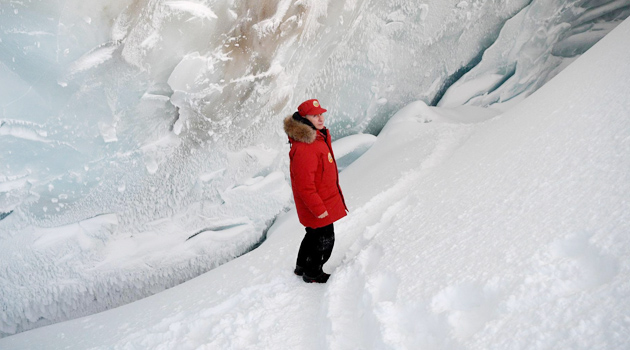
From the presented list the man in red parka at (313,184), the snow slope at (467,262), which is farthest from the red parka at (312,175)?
the snow slope at (467,262)

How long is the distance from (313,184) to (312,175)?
Answer: 4 centimetres

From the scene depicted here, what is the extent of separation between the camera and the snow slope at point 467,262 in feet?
3.74

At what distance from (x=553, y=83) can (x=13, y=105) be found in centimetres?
333

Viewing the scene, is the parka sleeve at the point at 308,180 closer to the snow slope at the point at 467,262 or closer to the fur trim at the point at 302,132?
the fur trim at the point at 302,132

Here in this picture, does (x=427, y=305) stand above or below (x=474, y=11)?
below

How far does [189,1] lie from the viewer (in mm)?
2789

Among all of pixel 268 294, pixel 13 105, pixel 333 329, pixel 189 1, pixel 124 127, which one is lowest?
pixel 268 294

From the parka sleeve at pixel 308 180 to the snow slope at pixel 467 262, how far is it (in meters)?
0.34

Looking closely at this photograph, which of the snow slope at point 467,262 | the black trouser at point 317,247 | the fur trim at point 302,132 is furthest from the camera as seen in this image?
the black trouser at point 317,247

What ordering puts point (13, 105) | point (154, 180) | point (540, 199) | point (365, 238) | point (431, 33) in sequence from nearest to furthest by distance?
point (540, 199) < point (365, 238) < point (13, 105) < point (154, 180) < point (431, 33)

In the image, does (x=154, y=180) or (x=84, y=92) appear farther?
(x=154, y=180)

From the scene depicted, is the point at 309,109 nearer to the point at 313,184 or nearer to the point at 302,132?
the point at 302,132

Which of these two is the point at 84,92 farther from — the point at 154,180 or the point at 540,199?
the point at 540,199

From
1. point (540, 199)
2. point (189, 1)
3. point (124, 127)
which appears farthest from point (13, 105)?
point (540, 199)
